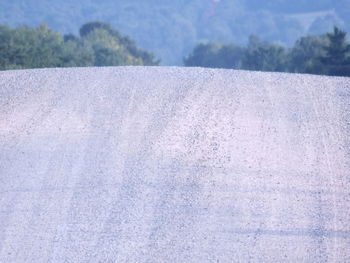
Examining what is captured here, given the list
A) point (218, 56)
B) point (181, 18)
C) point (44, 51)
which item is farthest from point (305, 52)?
point (181, 18)

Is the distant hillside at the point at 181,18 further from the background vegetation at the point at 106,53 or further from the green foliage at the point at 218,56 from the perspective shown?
the background vegetation at the point at 106,53

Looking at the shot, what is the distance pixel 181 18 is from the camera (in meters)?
89.2

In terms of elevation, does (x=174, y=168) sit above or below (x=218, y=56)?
above

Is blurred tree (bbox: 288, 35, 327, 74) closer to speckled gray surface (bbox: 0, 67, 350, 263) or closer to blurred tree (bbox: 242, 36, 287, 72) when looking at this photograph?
blurred tree (bbox: 242, 36, 287, 72)

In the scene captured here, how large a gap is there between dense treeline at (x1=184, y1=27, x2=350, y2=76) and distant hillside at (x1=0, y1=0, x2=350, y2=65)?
24434 mm

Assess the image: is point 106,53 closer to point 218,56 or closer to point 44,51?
point 44,51

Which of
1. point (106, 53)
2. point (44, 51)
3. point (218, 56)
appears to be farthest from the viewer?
point (218, 56)

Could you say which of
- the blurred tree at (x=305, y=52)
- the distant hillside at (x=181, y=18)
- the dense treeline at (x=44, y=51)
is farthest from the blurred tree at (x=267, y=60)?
the distant hillside at (x=181, y=18)

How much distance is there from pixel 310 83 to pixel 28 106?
269 inches

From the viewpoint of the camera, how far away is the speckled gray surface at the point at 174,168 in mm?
7789

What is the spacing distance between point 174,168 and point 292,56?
24.5m

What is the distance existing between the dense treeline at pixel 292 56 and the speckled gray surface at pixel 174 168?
959cm

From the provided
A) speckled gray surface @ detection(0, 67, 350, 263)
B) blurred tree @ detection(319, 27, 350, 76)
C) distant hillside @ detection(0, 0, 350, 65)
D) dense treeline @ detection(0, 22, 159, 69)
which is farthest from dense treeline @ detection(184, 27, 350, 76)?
distant hillside @ detection(0, 0, 350, 65)

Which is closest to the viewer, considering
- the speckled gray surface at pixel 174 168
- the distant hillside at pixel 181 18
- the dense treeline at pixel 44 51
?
the speckled gray surface at pixel 174 168
